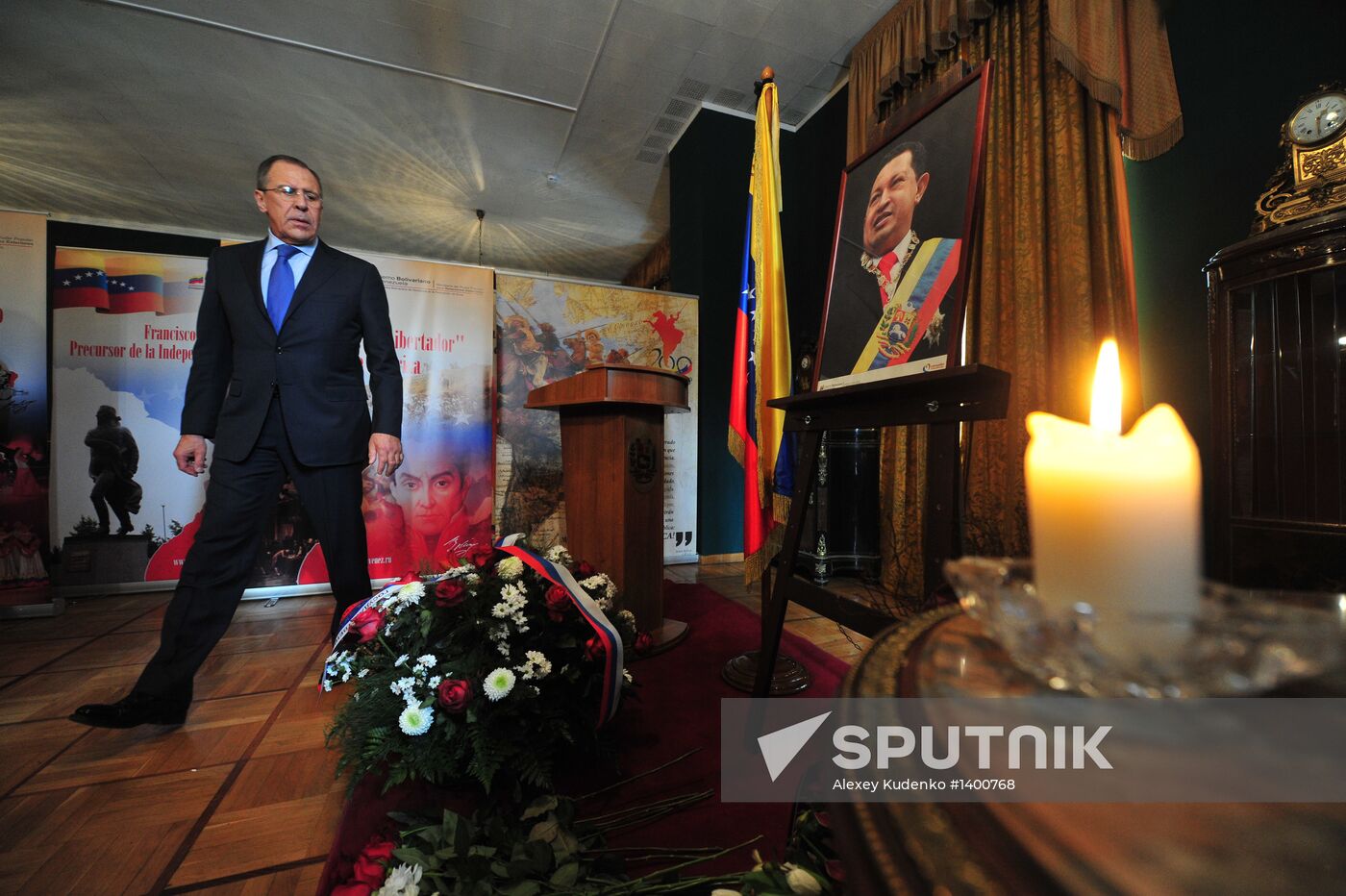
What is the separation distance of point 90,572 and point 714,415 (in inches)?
150

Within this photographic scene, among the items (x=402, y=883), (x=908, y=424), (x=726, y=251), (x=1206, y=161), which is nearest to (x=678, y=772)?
(x=402, y=883)

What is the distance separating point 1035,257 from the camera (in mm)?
2340

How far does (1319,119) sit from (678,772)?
257cm

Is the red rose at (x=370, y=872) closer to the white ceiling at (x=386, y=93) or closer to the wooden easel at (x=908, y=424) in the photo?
the wooden easel at (x=908, y=424)

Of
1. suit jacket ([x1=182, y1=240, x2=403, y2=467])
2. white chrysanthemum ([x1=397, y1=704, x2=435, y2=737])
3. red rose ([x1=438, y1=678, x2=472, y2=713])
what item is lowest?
white chrysanthemum ([x1=397, y1=704, x2=435, y2=737])

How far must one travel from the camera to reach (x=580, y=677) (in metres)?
1.25

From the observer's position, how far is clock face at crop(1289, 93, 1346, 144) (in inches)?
58.4

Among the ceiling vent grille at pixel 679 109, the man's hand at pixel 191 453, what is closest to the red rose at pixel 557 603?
the man's hand at pixel 191 453

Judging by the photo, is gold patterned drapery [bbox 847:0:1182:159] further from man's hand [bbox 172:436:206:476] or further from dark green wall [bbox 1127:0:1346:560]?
man's hand [bbox 172:436:206:476]

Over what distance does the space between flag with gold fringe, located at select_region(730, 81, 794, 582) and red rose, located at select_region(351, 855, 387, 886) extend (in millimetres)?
1306

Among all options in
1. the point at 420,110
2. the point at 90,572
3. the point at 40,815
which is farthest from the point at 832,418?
the point at 420,110

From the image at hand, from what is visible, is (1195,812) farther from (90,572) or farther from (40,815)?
(90,572)

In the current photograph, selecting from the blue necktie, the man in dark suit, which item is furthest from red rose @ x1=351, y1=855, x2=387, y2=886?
the blue necktie

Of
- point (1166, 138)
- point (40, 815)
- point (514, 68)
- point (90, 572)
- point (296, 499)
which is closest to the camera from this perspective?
point (40, 815)
